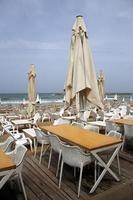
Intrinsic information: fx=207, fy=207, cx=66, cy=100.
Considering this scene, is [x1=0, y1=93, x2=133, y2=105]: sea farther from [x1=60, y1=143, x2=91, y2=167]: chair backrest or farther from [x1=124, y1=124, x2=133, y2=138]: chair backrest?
[x1=60, y1=143, x2=91, y2=167]: chair backrest

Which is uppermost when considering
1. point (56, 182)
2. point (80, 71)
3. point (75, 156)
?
point (80, 71)

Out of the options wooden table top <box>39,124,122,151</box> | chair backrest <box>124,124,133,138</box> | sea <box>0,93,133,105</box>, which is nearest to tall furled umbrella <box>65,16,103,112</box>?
chair backrest <box>124,124,133,138</box>

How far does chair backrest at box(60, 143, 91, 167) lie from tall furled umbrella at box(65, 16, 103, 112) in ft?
8.14

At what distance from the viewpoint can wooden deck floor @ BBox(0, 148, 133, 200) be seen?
3.03 metres

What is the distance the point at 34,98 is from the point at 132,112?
4.61 metres

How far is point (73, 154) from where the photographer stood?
3105 mm

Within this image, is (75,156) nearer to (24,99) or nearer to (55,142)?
(55,142)

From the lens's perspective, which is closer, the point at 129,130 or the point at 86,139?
the point at 86,139

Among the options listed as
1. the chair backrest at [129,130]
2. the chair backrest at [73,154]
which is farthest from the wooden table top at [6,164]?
the chair backrest at [129,130]

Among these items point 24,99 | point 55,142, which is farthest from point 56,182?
point 24,99

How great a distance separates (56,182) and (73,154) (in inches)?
28.1

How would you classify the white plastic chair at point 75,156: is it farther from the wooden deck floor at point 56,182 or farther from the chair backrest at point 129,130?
the chair backrest at point 129,130

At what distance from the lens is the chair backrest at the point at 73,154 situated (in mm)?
3049

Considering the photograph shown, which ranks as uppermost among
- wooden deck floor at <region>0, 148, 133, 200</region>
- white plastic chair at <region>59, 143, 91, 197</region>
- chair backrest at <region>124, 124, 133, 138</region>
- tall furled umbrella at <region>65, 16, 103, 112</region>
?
tall furled umbrella at <region>65, 16, 103, 112</region>
